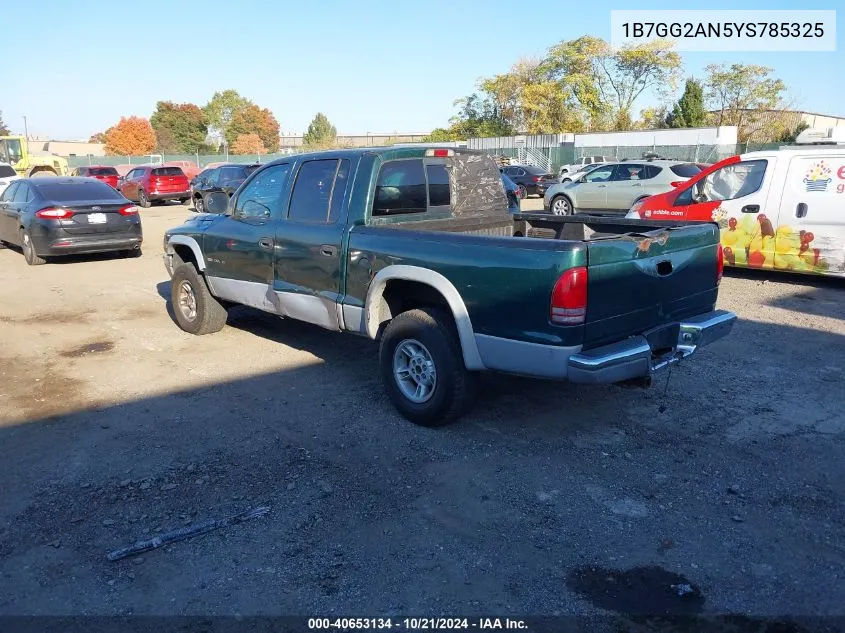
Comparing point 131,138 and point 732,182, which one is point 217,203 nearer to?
point 732,182

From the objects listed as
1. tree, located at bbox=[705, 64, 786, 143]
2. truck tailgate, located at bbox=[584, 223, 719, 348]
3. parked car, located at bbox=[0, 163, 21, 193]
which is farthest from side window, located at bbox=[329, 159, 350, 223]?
tree, located at bbox=[705, 64, 786, 143]

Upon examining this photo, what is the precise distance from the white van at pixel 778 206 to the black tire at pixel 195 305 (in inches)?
275

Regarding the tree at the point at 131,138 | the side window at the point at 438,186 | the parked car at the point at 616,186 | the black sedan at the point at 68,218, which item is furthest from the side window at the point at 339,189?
the tree at the point at 131,138

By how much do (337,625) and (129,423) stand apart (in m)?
2.92

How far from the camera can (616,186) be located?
59.8 feet

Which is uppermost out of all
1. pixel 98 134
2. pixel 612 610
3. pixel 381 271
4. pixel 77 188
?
pixel 98 134

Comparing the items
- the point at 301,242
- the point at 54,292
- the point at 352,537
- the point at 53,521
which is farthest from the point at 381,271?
the point at 54,292

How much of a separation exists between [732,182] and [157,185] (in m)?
22.3

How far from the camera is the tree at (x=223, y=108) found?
94250 mm

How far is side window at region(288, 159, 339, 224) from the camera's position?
18.0 ft

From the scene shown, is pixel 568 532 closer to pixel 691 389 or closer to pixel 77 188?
pixel 691 389

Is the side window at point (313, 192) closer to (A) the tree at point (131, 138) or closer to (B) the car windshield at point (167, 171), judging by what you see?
(B) the car windshield at point (167, 171)

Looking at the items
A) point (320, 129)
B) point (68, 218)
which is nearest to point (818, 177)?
point (68, 218)

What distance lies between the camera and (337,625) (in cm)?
292
